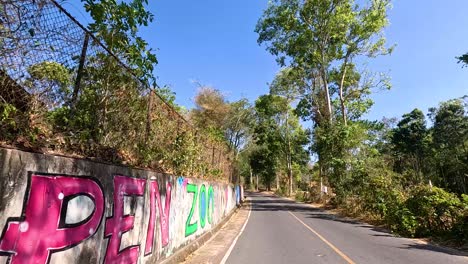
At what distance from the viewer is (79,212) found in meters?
5.24

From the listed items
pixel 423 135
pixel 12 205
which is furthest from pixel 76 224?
pixel 423 135

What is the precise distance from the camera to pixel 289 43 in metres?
34.0

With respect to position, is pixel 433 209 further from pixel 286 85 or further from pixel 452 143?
pixel 452 143

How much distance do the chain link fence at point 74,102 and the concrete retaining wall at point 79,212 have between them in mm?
354

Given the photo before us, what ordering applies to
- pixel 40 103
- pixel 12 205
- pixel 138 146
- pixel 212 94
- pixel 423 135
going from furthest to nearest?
pixel 423 135 → pixel 212 94 → pixel 138 146 → pixel 40 103 → pixel 12 205

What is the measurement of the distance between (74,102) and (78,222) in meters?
1.72

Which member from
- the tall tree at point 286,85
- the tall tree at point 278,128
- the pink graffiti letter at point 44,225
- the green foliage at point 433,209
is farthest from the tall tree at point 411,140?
the pink graffiti letter at point 44,225

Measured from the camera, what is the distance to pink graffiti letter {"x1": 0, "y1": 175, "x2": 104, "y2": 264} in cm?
406

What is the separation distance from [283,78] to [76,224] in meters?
39.9

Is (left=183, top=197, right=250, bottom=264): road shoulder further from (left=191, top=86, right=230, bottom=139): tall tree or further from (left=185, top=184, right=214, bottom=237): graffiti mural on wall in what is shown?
(left=191, top=86, right=230, bottom=139): tall tree

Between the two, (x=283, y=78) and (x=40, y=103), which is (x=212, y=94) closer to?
(x=283, y=78)

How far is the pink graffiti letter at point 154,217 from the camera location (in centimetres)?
808

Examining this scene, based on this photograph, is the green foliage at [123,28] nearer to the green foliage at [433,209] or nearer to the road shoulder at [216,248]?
the road shoulder at [216,248]

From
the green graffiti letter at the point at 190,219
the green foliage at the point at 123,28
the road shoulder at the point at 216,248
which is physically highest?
the green foliage at the point at 123,28
